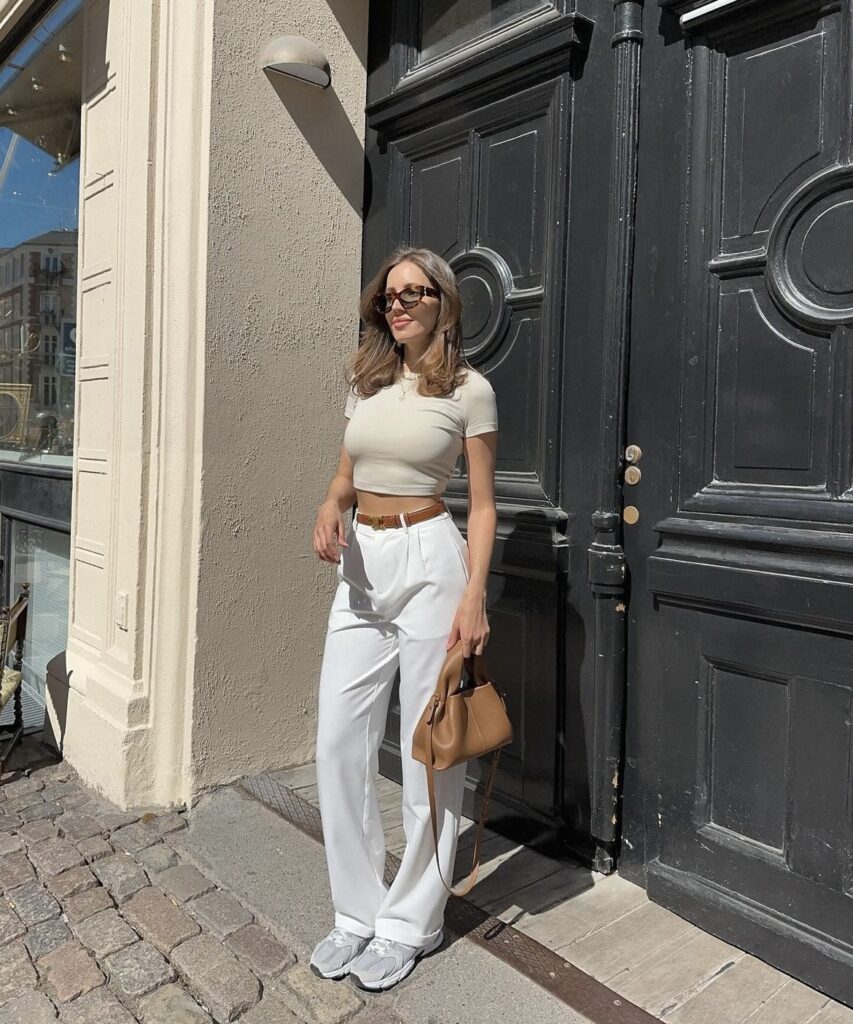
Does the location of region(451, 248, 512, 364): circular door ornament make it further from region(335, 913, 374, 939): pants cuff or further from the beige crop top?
region(335, 913, 374, 939): pants cuff

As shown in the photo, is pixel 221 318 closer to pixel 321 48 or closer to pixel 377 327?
pixel 377 327

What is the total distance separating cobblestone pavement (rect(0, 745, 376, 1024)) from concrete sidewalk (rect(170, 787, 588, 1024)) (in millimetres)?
11

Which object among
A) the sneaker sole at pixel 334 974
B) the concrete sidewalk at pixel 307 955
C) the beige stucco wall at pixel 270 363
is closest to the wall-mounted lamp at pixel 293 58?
the beige stucco wall at pixel 270 363

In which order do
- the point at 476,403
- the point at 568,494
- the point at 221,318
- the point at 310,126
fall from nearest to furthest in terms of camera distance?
the point at 476,403 < the point at 568,494 < the point at 221,318 < the point at 310,126

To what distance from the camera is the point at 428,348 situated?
2.41 metres

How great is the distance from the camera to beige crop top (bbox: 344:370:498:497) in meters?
2.31

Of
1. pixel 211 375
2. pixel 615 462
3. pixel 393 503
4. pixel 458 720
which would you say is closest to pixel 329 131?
pixel 211 375

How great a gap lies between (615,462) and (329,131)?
7.07 feet

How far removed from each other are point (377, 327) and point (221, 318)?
3.74 ft

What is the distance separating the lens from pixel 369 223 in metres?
3.92

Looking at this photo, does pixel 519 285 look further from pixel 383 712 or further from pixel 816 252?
pixel 383 712

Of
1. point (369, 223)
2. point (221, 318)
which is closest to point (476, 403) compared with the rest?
point (221, 318)

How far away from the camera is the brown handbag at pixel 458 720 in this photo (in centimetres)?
211

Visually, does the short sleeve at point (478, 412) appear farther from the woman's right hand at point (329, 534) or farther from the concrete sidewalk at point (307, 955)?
the concrete sidewalk at point (307, 955)
